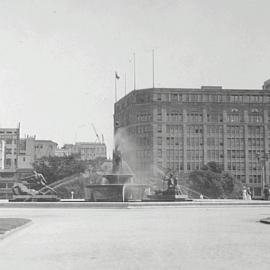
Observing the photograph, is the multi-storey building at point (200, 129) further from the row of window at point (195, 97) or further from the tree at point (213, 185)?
the tree at point (213, 185)

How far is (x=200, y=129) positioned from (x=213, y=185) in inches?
1708

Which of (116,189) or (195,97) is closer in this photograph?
(116,189)

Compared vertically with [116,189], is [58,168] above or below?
above

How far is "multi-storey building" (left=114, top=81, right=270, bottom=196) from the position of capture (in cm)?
14350

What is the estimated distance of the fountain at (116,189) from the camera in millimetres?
43969

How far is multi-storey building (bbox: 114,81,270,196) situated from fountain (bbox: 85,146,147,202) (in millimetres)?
94402

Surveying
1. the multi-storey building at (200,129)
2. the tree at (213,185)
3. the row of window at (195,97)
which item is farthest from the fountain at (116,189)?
the row of window at (195,97)

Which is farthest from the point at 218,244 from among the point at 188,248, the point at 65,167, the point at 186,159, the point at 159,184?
the point at 186,159

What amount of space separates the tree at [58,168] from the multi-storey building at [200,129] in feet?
150

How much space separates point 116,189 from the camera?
144 ft

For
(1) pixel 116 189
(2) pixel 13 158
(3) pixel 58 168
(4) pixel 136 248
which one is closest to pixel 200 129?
(3) pixel 58 168

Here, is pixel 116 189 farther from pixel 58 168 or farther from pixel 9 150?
pixel 9 150

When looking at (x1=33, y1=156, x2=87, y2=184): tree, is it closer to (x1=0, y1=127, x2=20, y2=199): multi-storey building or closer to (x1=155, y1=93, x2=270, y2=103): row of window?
(x1=155, y1=93, x2=270, y2=103): row of window

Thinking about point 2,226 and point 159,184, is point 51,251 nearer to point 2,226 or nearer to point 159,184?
point 2,226
